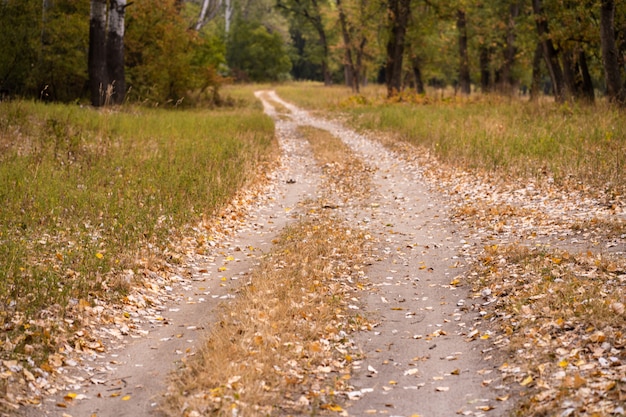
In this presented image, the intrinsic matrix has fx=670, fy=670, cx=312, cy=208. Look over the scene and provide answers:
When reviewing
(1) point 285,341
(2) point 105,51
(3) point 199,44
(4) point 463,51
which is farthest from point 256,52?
(1) point 285,341

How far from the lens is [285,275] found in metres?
8.77

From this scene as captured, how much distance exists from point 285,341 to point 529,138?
37.5 ft

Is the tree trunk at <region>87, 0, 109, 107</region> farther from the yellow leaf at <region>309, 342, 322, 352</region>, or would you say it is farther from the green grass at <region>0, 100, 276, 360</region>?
the yellow leaf at <region>309, 342, 322, 352</region>

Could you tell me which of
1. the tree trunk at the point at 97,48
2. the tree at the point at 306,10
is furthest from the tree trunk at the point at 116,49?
the tree at the point at 306,10

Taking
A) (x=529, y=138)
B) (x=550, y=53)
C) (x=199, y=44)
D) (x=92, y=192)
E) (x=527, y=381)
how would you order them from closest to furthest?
(x=527, y=381), (x=92, y=192), (x=529, y=138), (x=550, y=53), (x=199, y=44)

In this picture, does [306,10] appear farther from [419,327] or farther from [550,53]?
[419,327]

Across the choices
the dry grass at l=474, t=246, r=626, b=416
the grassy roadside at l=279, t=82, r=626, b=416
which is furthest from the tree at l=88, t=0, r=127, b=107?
the dry grass at l=474, t=246, r=626, b=416

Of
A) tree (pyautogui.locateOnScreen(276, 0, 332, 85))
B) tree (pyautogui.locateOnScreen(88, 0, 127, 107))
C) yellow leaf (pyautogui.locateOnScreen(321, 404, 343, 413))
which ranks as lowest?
yellow leaf (pyautogui.locateOnScreen(321, 404, 343, 413))

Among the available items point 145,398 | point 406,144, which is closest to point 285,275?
point 145,398

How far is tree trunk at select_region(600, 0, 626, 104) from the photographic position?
1856 centimetres

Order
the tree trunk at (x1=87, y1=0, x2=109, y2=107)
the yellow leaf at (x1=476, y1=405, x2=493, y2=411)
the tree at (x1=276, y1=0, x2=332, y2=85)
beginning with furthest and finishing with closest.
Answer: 1. the tree at (x1=276, y1=0, x2=332, y2=85)
2. the tree trunk at (x1=87, y1=0, x2=109, y2=107)
3. the yellow leaf at (x1=476, y1=405, x2=493, y2=411)

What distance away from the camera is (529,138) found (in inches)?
643

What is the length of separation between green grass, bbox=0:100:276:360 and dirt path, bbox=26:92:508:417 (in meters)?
0.78

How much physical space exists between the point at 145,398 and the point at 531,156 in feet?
37.3
